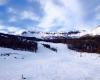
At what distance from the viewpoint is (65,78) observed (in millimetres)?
23516

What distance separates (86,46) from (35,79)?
87.5 meters

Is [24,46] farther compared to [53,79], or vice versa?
[24,46]

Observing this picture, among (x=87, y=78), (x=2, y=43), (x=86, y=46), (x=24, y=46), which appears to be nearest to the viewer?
(x=87, y=78)

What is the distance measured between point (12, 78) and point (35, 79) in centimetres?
257

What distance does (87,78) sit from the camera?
23375 millimetres

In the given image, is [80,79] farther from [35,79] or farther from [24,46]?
[24,46]

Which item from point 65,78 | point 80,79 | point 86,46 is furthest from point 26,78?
point 86,46

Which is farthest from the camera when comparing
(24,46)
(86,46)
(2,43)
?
(86,46)

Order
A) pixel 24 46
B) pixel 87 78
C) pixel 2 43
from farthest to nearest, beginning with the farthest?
pixel 24 46, pixel 2 43, pixel 87 78

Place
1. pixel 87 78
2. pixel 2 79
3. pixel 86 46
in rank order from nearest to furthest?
pixel 2 79 → pixel 87 78 → pixel 86 46

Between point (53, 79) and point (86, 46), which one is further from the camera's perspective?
point (86, 46)

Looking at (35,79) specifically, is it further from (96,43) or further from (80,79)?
(96,43)

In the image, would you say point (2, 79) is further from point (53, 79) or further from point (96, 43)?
point (96, 43)

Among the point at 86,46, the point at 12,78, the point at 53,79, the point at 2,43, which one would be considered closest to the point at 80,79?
the point at 53,79
